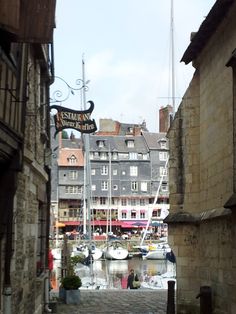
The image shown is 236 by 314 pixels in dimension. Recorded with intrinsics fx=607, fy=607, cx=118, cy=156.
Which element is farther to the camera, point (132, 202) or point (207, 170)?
point (132, 202)

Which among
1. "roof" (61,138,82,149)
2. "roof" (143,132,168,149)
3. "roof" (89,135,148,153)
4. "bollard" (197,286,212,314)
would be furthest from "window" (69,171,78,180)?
"bollard" (197,286,212,314)

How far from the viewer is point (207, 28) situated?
12766 mm

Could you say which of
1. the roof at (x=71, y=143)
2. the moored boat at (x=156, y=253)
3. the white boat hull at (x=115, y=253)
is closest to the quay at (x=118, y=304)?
the moored boat at (x=156, y=253)

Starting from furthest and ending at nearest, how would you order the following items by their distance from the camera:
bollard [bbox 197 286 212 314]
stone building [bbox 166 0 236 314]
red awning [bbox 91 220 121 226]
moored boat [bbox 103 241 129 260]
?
1. red awning [bbox 91 220 121 226]
2. moored boat [bbox 103 241 129 260]
3. bollard [bbox 197 286 212 314]
4. stone building [bbox 166 0 236 314]

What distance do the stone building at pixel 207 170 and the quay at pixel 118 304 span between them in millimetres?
1683

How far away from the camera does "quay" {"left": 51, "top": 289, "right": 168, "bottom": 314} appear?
15354mm

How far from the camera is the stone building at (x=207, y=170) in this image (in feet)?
36.9

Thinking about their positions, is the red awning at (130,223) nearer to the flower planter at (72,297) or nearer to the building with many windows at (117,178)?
the building with many windows at (117,178)

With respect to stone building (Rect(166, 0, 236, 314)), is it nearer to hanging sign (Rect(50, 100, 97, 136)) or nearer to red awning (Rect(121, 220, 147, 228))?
hanging sign (Rect(50, 100, 97, 136))

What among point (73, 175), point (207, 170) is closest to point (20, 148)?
point (207, 170)

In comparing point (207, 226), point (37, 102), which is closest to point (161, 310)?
point (207, 226)

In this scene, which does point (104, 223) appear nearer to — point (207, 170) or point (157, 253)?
point (157, 253)

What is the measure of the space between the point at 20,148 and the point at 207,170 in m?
6.03

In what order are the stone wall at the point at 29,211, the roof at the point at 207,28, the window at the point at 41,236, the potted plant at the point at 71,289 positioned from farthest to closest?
the potted plant at the point at 71,289
the window at the point at 41,236
the roof at the point at 207,28
the stone wall at the point at 29,211
